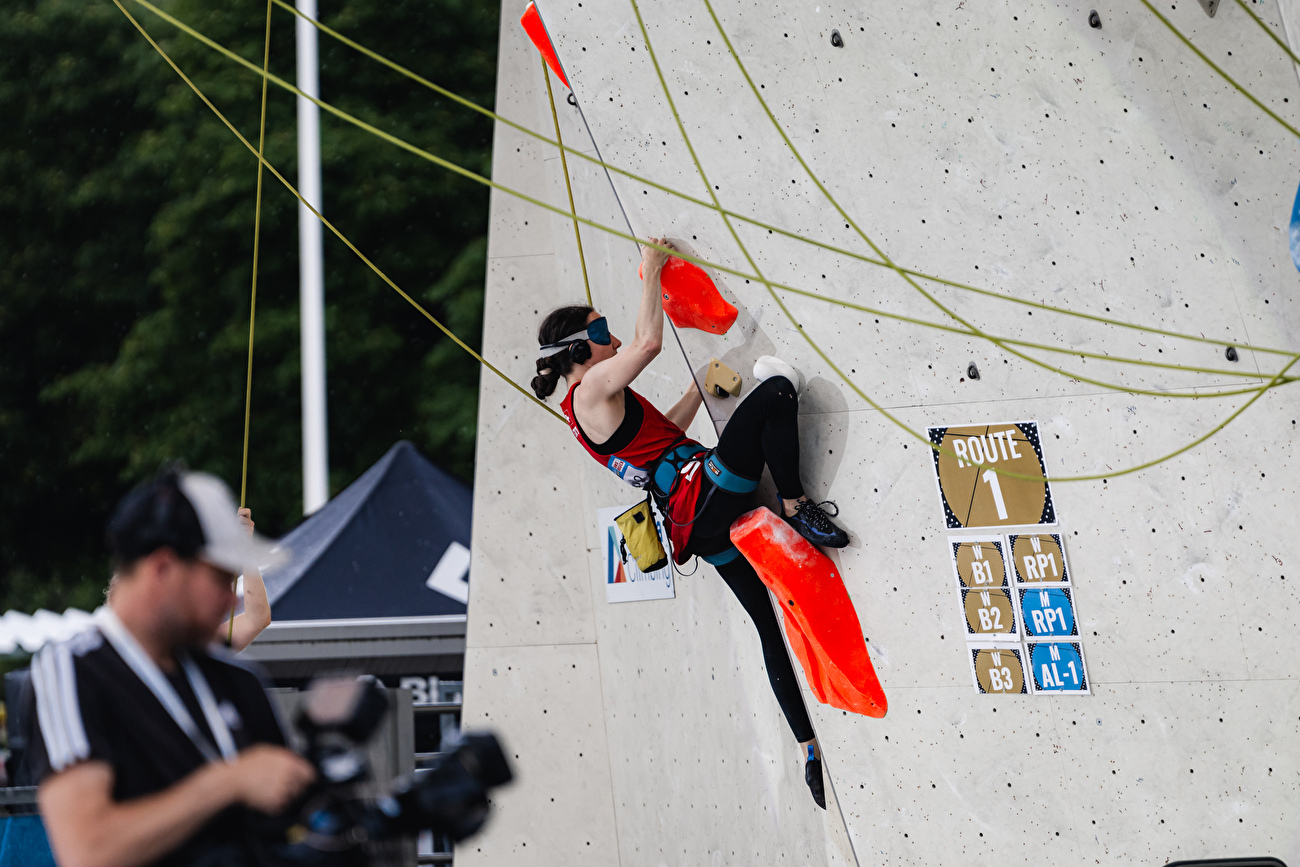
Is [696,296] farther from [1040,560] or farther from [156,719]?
[156,719]

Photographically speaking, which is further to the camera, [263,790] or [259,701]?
[259,701]

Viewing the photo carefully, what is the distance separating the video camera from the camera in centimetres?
143

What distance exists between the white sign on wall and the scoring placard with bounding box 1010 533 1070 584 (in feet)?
6.12

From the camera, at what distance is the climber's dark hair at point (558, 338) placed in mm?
3299

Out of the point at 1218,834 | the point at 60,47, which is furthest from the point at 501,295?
the point at 60,47

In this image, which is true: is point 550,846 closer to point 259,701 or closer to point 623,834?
point 623,834

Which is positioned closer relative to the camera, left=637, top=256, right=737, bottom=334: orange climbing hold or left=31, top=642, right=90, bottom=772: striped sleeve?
left=31, top=642, right=90, bottom=772: striped sleeve

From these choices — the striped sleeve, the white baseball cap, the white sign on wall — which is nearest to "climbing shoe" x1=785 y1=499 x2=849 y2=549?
the white sign on wall

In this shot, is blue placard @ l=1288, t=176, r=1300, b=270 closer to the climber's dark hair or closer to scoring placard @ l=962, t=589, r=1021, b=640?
scoring placard @ l=962, t=589, r=1021, b=640

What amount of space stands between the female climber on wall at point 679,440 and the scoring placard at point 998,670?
525mm

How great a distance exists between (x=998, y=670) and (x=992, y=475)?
579 mm

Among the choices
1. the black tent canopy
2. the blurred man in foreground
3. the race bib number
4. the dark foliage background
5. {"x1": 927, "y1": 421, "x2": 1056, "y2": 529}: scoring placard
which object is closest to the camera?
the blurred man in foreground

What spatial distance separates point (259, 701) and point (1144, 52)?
102 inches

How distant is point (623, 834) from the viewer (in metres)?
4.80
